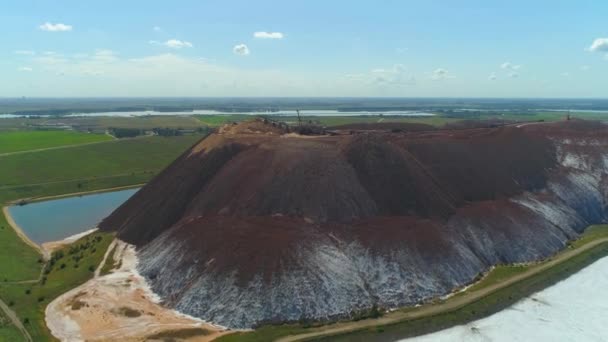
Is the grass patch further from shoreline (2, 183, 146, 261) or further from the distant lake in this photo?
the distant lake

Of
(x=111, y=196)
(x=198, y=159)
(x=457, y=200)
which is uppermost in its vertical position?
(x=198, y=159)

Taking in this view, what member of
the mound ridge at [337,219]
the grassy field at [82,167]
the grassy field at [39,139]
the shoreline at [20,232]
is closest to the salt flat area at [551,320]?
the mound ridge at [337,219]

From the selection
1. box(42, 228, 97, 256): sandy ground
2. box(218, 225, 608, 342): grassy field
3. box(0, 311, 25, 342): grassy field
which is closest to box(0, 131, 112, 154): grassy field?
box(42, 228, 97, 256): sandy ground

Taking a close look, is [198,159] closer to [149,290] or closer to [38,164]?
[149,290]

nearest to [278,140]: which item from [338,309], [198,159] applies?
[198,159]

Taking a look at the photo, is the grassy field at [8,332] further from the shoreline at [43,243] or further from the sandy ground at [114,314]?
the shoreline at [43,243]
